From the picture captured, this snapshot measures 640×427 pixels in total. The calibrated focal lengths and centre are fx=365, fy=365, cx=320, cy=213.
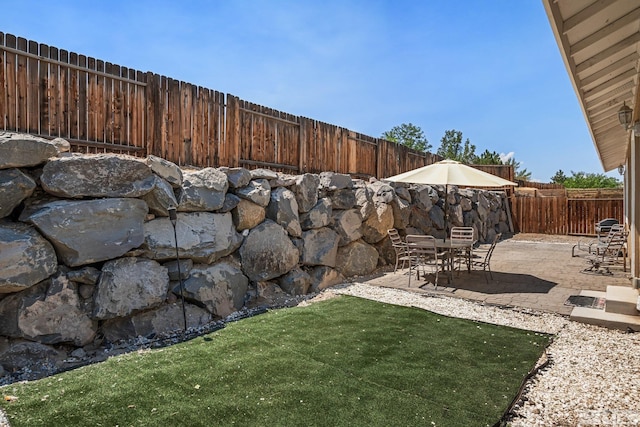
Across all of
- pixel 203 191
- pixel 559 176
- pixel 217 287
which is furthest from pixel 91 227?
pixel 559 176

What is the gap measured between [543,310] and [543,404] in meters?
2.38

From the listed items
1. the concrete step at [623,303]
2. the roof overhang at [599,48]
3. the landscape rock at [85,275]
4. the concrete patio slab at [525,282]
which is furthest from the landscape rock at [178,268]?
the concrete step at [623,303]

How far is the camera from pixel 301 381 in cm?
261

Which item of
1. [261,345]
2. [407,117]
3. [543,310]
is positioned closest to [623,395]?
[543,310]

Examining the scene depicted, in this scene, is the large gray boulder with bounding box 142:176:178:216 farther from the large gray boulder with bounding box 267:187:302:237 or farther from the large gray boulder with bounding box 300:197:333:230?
the large gray boulder with bounding box 300:197:333:230

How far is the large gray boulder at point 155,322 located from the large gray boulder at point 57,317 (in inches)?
6.9

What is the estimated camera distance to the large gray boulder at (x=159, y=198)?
149 inches

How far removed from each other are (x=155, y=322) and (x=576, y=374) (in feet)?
12.3

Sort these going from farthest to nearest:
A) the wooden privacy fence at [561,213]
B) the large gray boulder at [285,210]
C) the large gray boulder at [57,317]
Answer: the wooden privacy fence at [561,213]
the large gray boulder at [285,210]
the large gray boulder at [57,317]

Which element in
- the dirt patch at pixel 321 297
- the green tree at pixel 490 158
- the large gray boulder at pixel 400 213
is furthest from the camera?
the green tree at pixel 490 158

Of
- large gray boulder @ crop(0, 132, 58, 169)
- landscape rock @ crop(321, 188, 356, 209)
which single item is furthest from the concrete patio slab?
large gray boulder @ crop(0, 132, 58, 169)

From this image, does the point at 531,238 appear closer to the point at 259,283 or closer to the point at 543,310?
the point at 543,310

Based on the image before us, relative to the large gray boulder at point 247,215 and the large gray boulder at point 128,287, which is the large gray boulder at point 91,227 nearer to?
the large gray boulder at point 128,287

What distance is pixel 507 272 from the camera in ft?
22.0
